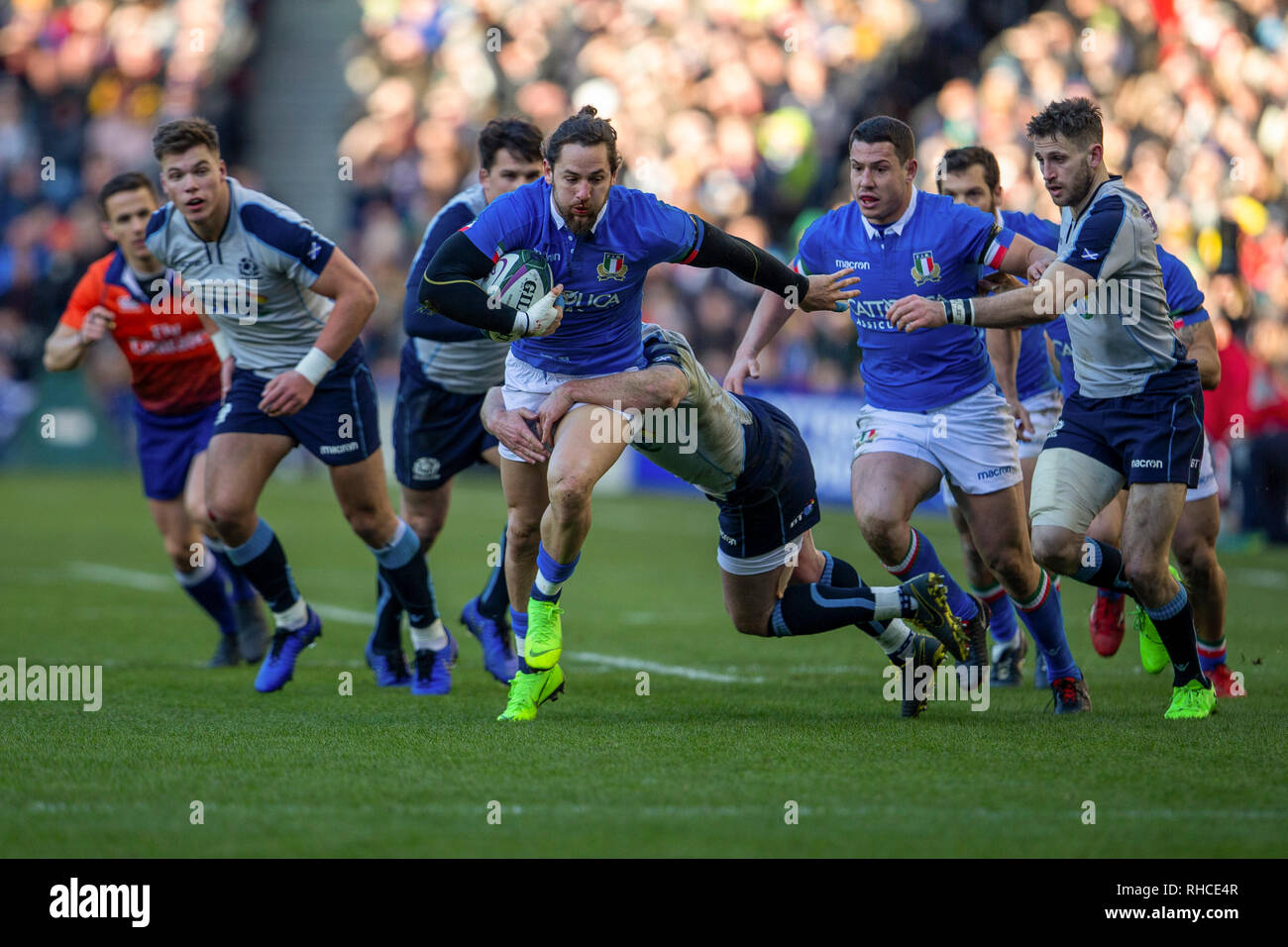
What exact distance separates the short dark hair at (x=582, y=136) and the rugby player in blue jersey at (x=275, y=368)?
5.04ft

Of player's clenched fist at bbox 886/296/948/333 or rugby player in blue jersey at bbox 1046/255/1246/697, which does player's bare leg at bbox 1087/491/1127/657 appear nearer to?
rugby player in blue jersey at bbox 1046/255/1246/697

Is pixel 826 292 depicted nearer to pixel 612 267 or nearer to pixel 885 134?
pixel 885 134

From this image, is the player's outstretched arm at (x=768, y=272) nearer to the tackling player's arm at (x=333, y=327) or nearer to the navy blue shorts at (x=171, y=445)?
the tackling player's arm at (x=333, y=327)

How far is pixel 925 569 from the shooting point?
24.4ft

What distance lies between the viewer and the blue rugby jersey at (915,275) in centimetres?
721

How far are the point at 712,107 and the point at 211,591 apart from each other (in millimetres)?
15169

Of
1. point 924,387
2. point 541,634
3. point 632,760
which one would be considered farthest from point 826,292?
point 632,760

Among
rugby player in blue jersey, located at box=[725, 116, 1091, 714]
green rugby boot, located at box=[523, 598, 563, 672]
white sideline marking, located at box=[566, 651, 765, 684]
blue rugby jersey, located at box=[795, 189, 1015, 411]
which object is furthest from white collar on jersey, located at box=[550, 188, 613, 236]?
white sideline marking, located at box=[566, 651, 765, 684]

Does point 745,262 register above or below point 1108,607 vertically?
above

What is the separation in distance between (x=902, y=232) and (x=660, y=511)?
12.8 metres

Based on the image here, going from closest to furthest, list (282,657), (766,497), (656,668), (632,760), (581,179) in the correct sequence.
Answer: (632,760) → (581,179) → (766,497) → (282,657) → (656,668)

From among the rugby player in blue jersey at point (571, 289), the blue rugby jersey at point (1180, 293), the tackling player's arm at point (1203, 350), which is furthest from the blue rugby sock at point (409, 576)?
the tackling player's arm at point (1203, 350)

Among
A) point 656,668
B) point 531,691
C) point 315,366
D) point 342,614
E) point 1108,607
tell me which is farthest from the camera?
point 342,614
